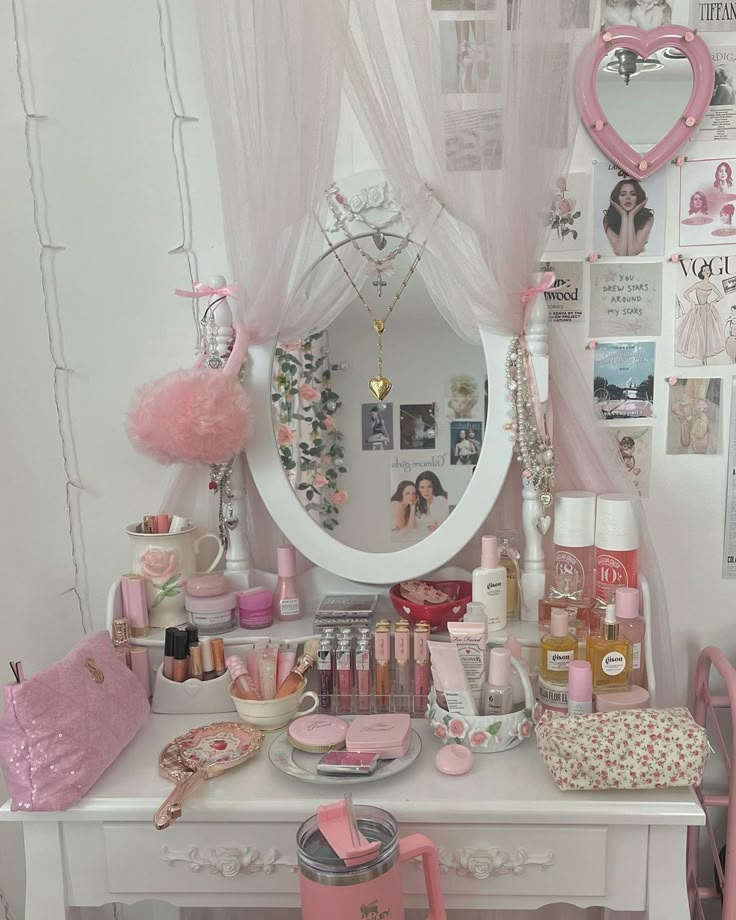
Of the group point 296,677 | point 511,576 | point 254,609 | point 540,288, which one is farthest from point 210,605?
point 540,288

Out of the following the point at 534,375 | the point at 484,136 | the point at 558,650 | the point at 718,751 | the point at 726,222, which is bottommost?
the point at 718,751

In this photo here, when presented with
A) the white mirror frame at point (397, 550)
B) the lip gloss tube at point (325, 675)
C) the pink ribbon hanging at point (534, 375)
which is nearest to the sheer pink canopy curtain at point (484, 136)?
the pink ribbon hanging at point (534, 375)

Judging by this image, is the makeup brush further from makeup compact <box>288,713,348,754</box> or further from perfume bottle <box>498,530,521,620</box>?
perfume bottle <box>498,530,521,620</box>

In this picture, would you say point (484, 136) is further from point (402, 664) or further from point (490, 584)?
point (402, 664)

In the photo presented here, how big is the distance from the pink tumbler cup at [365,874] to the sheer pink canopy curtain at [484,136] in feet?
1.97

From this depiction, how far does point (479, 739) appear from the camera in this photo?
3.73 feet

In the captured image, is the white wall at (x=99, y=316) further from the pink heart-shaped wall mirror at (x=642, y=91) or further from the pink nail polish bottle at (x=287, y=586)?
the pink nail polish bottle at (x=287, y=586)

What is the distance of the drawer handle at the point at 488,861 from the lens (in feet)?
3.41

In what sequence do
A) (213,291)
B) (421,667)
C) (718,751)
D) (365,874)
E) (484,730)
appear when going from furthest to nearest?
(718,751), (213,291), (421,667), (484,730), (365,874)

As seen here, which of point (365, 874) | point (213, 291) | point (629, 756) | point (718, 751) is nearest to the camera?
point (365, 874)

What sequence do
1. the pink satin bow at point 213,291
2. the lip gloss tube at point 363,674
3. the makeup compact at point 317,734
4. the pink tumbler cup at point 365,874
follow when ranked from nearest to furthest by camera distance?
the pink tumbler cup at point 365,874 < the makeup compact at point 317,734 < the lip gloss tube at point 363,674 < the pink satin bow at point 213,291

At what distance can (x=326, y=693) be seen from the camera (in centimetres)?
126

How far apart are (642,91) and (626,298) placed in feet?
1.15

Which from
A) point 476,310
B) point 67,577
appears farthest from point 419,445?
point 67,577
